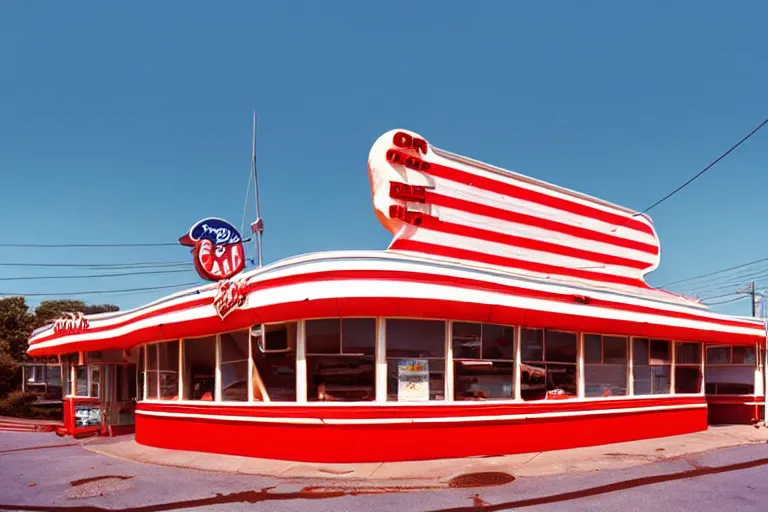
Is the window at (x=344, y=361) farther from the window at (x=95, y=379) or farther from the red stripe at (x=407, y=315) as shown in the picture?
the window at (x=95, y=379)

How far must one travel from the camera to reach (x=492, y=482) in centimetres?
1156

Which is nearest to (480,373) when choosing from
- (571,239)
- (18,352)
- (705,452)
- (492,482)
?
(492,482)

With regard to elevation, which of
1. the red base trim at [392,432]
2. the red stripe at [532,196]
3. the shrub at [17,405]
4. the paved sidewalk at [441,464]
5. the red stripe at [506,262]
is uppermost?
the red stripe at [532,196]

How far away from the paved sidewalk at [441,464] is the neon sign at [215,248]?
169 inches

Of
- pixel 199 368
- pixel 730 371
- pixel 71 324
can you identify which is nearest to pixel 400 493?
pixel 199 368

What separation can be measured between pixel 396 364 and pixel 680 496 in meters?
5.48

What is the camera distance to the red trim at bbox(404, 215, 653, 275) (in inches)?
648

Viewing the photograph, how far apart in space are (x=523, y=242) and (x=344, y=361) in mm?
7201

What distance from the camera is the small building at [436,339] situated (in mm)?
13219

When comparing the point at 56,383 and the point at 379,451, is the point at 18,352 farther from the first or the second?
the point at 379,451

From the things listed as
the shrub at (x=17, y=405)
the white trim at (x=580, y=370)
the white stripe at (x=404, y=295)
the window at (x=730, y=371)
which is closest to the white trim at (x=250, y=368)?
the white stripe at (x=404, y=295)

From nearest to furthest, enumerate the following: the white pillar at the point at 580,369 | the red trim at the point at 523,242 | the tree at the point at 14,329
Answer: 1. the white pillar at the point at 580,369
2. the red trim at the point at 523,242
3. the tree at the point at 14,329

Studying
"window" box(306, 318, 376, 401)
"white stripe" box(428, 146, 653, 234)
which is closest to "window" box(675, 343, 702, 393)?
"white stripe" box(428, 146, 653, 234)

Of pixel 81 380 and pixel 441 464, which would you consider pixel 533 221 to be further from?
pixel 81 380
